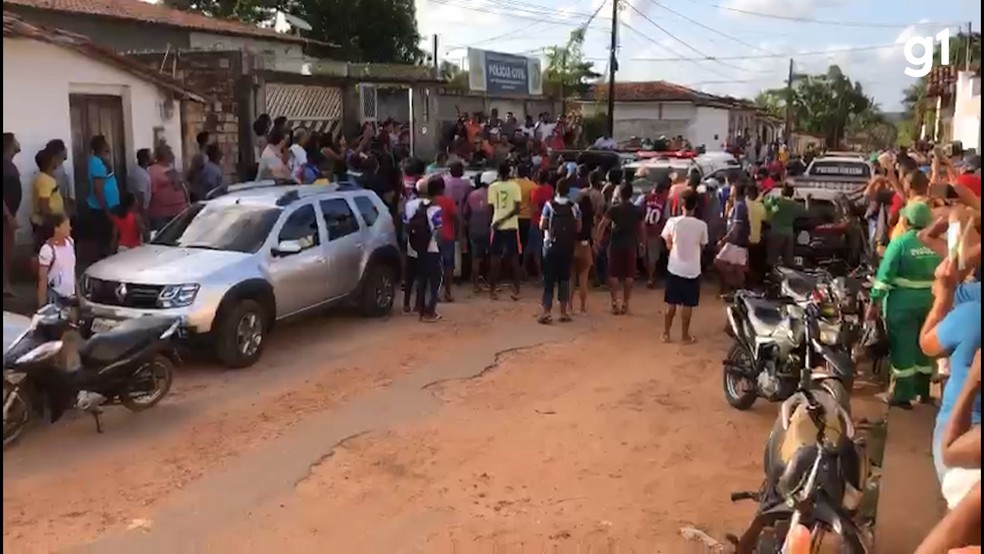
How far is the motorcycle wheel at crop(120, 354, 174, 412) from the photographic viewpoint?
766 centimetres

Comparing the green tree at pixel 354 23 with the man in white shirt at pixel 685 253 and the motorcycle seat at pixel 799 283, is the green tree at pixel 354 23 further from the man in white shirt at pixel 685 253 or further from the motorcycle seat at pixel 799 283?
the motorcycle seat at pixel 799 283

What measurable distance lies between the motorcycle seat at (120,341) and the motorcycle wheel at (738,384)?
4725 millimetres

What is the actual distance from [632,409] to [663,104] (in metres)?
40.4

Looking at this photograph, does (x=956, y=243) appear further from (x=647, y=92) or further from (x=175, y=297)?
(x=647, y=92)

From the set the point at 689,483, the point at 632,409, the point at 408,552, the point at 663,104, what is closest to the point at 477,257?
the point at 632,409

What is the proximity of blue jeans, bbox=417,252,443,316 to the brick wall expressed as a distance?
630 centimetres

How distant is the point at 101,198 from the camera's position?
448 inches

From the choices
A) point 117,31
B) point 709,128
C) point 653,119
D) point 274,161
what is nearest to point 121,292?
point 274,161

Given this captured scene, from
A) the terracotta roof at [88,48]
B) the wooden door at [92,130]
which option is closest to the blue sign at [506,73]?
the terracotta roof at [88,48]

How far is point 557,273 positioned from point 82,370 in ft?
18.7

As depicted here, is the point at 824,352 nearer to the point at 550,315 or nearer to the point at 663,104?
the point at 550,315

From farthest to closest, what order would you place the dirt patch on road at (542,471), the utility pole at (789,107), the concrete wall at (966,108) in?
the utility pole at (789,107), the concrete wall at (966,108), the dirt patch on road at (542,471)

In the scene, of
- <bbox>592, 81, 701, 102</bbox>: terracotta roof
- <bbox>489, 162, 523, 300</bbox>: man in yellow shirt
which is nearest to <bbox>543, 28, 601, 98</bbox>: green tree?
<bbox>592, 81, 701, 102</bbox>: terracotta roof

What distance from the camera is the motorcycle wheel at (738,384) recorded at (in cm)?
823
